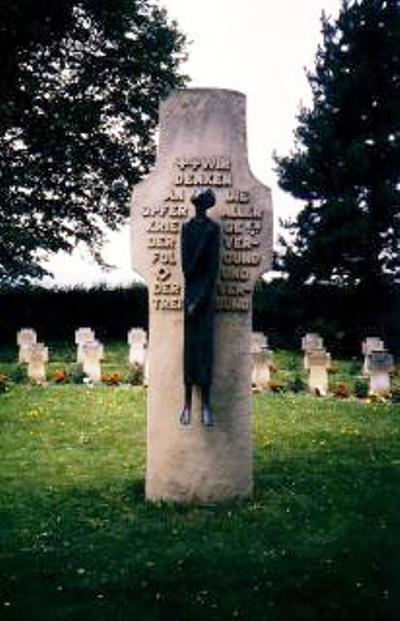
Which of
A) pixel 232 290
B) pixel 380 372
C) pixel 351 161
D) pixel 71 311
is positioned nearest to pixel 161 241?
pixel 232 290

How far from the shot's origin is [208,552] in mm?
7426

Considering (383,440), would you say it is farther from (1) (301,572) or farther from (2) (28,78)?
(2) (28,78)

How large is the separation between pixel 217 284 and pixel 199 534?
2.50 meters

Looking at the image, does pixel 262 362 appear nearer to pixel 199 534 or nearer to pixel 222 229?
pixel 222 229

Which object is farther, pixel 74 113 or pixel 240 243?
pixel 74 113

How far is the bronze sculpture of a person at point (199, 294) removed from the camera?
8.73 metres

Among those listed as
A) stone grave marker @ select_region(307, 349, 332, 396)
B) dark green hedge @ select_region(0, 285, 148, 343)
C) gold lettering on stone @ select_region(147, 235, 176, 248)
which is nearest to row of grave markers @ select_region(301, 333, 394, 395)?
stone grave marker @ select_region(307, 349, 332, 396)

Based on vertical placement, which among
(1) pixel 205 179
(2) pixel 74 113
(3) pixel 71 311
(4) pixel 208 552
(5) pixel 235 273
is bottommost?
(4) pixel 208 552

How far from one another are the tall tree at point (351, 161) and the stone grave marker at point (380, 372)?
1069cm

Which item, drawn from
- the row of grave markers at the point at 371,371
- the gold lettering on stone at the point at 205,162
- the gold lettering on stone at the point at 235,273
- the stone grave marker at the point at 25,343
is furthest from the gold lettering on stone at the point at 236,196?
the stone grave marker at the point at 25,343

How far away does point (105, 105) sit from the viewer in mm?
30078

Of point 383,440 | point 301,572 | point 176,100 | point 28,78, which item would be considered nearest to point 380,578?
point 301,572

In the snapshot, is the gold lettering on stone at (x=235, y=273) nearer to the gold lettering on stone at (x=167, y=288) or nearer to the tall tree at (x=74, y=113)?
the gold lettering on stone at (x=167, y=288)

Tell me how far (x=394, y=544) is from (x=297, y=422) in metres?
6.33
